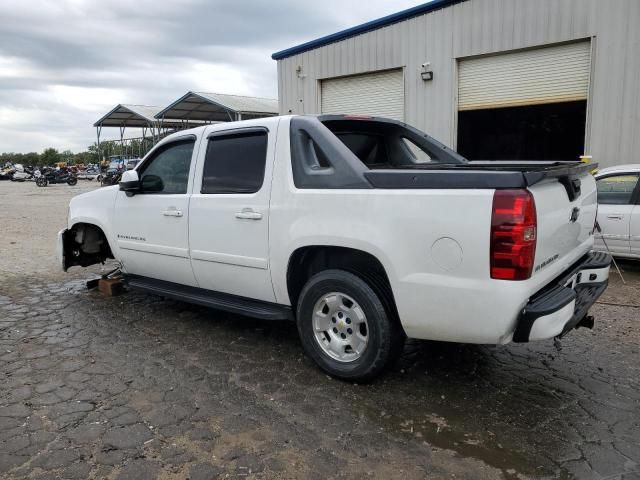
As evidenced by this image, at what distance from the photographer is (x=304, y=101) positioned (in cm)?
1413

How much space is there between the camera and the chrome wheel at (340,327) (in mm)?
3604

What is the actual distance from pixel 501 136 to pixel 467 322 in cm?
1030

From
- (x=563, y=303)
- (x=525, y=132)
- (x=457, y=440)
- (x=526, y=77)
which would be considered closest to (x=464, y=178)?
(x=563, y=303)

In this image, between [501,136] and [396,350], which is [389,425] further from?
[501,136]

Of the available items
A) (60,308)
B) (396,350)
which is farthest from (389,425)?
(60,308)

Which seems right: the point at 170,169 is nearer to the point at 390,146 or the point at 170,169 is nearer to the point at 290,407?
the point at 390,146

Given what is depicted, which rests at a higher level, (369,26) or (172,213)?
(369,26)

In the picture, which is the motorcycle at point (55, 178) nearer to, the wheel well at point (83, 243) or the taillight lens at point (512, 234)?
the wheel well at point (83, 243)

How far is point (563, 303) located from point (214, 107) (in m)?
27.1

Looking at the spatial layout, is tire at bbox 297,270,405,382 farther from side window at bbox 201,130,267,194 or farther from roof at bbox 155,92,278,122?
roof at bbox 155,92,278,122

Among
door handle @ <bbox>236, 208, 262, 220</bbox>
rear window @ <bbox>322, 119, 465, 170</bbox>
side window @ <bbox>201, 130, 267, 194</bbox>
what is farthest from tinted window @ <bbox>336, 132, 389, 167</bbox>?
door handle @ <bbox>236, 208, 262, 220</bbox>

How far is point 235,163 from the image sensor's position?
433cm

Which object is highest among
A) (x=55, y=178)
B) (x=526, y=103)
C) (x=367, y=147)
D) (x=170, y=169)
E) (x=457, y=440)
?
(x=526, y=103)

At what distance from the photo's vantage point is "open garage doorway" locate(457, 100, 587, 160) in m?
11.0
